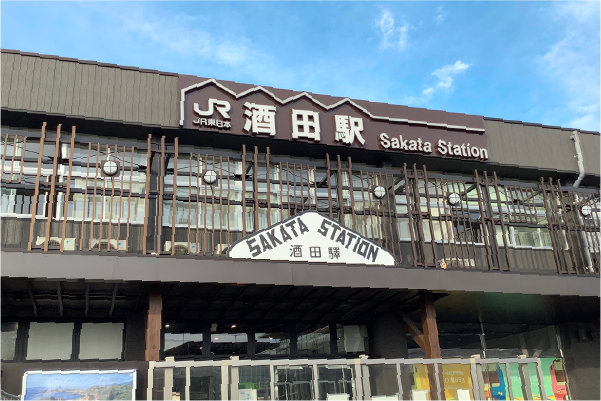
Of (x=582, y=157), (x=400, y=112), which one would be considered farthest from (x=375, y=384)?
(x=582, y=157)

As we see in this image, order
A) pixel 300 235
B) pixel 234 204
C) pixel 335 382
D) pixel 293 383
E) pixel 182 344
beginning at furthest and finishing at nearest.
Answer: pixel 182 344 → pixel 234 204 → pixel 300 235 → pixel 335 382 → pixel 293 383

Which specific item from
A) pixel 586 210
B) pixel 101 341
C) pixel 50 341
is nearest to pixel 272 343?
pixel 101 341

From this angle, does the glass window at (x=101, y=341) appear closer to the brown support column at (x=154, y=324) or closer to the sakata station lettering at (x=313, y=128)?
the brown support column at (x=154, y=324)

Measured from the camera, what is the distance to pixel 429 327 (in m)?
13.5

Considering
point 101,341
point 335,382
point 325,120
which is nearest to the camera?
point 335,382

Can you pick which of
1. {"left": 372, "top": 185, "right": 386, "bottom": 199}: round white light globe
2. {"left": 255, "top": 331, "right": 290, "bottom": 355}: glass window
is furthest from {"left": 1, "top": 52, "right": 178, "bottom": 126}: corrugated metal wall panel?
{"left": 255, "top": 331, "right": 290, "bottom": 355}: glass window

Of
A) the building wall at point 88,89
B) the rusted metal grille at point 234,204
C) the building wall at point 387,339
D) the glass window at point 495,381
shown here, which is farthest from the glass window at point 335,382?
the building wall at point 88,89

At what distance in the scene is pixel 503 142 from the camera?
1916 cm

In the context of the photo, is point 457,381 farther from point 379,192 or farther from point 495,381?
point 379,192

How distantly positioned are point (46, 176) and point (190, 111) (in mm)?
4220

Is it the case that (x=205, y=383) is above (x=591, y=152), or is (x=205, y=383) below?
below

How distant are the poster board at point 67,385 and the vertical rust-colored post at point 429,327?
763cm

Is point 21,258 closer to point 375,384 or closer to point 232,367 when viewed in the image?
point 232,367

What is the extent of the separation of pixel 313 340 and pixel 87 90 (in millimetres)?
9643
